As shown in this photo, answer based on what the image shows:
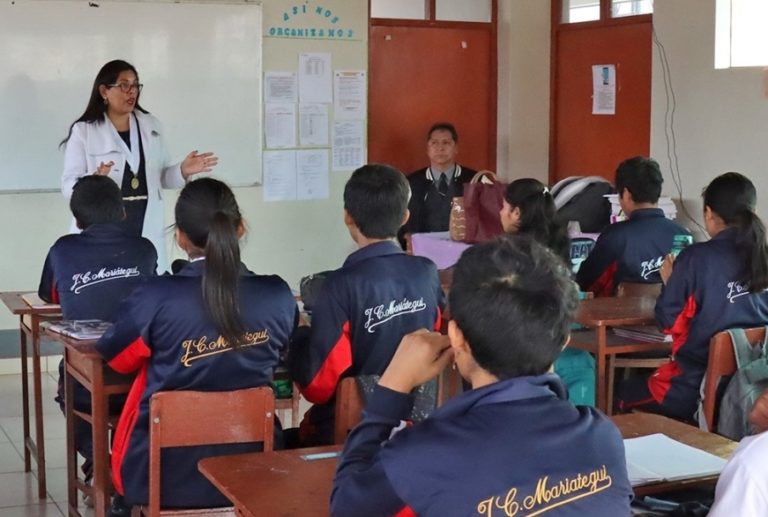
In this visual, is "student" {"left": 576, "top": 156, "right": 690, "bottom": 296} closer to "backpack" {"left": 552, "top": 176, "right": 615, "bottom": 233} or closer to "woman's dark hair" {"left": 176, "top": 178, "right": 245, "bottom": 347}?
"backpack" {"left": 552, "top": 176, "right": 615, "bottom": 233}

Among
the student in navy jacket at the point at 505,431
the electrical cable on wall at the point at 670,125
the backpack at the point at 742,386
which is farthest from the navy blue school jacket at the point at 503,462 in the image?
the electrical cable on wall at the point at 670,125

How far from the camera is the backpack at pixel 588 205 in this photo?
20.4 feet

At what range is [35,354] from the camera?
3.91m

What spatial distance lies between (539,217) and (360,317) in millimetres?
1430

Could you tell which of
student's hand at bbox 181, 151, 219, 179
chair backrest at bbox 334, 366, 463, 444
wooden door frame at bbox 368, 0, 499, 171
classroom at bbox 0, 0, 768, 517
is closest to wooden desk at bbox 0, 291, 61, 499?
classroom at bbox 0, 0, 768, 517

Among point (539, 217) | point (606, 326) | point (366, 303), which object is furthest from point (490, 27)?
point (366, 303)

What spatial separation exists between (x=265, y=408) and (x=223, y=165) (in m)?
4.06

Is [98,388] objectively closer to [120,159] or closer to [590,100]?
[120,159]

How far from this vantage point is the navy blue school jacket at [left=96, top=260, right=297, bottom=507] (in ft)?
9.06

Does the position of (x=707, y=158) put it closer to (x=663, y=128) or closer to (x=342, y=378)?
(x=663, y=128)

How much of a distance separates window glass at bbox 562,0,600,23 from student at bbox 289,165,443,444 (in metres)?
4.27

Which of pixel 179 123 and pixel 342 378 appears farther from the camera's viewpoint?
pixel 179 123

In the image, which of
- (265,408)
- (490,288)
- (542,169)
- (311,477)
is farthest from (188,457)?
(542,169)

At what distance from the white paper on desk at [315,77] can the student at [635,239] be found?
270 centimetres
